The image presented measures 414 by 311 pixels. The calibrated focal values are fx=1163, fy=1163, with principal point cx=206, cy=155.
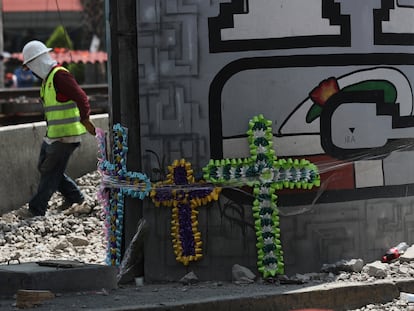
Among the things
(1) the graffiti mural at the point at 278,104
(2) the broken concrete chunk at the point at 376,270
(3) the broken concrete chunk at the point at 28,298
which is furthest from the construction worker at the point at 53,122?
(3) the broken concrete chunk at the point at 28,298

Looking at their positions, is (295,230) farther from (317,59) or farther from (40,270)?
(40,270)

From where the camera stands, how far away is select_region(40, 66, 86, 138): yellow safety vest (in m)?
12.1

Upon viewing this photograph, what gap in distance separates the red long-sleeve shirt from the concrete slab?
3.88m

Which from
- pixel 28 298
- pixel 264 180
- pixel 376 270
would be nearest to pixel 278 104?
pixel 264 180

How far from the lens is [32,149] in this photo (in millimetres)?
13609

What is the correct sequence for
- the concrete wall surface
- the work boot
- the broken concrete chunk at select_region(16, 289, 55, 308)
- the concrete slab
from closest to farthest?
the broken concrete chunk at select_region(16, 289, 55, 308)
the concrete slab
the work boot
the concrete wall surface

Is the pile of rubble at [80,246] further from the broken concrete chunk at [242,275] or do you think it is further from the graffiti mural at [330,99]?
the graffiti mural at [330,99]

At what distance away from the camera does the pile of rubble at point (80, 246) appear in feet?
27.5

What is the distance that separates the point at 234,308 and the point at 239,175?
3.67 feet

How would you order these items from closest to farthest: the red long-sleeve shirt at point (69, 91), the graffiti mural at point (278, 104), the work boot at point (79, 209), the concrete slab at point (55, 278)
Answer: the concrete slab at point (55, 278)
the graffiti mural at point (278, 104)
the red long-sleeve shirt at point (69, 91)
the work boot at point (79, 209)

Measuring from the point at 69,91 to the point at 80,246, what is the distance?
1.84 m

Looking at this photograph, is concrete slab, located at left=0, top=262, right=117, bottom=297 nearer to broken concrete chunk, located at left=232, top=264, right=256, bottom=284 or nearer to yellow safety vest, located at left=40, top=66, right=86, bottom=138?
broken concrete chunk, located at left=232, top=264, right=256, bottom=284

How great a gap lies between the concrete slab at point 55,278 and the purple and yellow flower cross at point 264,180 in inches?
40.9

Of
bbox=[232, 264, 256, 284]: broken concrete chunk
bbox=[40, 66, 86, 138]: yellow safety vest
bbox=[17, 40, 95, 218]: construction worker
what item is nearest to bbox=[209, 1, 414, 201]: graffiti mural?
bbox=[232, 264, 256, 284]: broken concrete chunk
